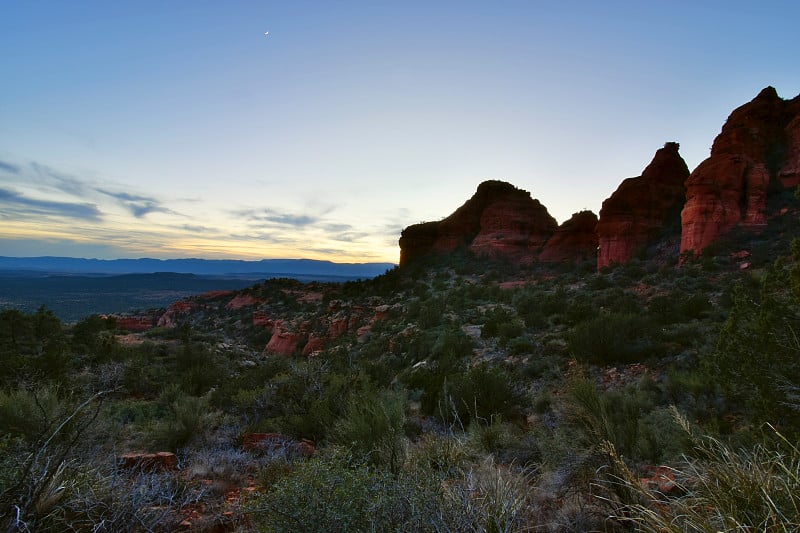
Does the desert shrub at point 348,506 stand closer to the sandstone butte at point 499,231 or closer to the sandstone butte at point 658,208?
the sandstone butte at point 658,208

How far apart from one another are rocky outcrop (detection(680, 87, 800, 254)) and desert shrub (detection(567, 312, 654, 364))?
539 inches

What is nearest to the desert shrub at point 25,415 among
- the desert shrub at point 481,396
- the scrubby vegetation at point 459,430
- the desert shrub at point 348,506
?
the scrubby vegetation at point 459,430

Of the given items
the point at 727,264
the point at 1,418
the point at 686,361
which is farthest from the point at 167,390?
the point at 727,264

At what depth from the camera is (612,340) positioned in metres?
8.75

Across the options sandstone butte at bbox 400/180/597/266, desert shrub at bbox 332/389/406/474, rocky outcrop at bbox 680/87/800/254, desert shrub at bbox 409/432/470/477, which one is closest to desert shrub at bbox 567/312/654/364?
desert shrub at bbox 332/389/406/474

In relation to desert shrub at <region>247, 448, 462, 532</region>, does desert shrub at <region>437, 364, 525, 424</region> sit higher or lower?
lower

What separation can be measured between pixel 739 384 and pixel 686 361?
3.37 meters

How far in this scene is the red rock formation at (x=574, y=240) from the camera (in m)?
33.6

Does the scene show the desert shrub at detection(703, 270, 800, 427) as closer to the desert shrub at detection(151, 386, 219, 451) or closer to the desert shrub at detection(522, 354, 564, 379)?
the desert shrub at detection(522, 354, 564, 379)

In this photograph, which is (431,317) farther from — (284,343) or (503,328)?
(284,343)

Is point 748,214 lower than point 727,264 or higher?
higher

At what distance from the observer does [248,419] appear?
634 cm

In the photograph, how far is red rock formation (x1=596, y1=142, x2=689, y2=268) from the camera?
2645 centimetres

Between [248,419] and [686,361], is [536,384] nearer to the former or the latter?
[686,361]
